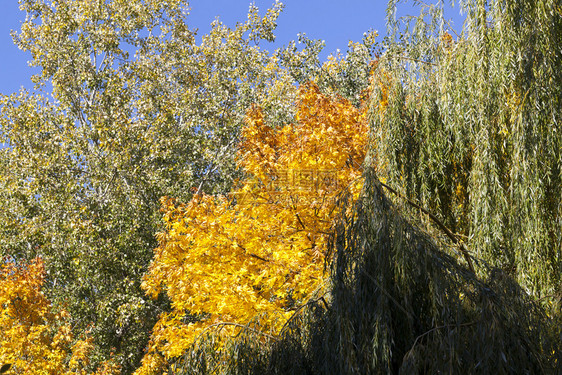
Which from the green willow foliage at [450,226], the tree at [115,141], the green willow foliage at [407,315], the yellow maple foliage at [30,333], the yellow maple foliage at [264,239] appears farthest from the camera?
the tree at [115,141]

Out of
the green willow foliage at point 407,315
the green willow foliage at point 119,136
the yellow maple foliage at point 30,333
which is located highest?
the green willow foliage at point 119,136

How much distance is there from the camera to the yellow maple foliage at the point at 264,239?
9414 mm

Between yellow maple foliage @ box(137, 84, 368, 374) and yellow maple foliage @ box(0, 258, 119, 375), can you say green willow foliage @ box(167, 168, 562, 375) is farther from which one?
yellow maple foliage @ box(0, 258, 119, 375)

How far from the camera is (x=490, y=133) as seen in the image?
22.7ft

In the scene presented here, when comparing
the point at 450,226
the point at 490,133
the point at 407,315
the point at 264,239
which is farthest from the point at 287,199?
the point at 407,315

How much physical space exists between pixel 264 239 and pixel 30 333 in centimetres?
577

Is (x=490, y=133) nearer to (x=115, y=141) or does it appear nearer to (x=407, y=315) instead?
(x=407, y=315)

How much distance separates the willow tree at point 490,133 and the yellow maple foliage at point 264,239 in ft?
5.32

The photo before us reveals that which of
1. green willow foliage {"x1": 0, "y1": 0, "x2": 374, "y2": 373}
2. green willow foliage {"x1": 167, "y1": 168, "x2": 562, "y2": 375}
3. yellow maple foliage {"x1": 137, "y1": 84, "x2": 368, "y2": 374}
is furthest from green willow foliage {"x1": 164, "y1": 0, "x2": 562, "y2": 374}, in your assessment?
green willow foliage {"x1": 0, "y1": 0, "x2": 374, "y2": 373}

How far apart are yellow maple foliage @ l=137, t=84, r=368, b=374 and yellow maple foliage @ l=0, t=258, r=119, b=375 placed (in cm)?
274

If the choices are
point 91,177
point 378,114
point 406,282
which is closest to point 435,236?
point 406,282

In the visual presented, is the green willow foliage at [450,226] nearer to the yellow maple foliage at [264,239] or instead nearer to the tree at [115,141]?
the yellow maple foliage at [264,239]

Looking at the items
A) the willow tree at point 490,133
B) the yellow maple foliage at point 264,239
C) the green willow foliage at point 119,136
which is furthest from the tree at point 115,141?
the willow tree at point 490,133

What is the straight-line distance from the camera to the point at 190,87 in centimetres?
1877
